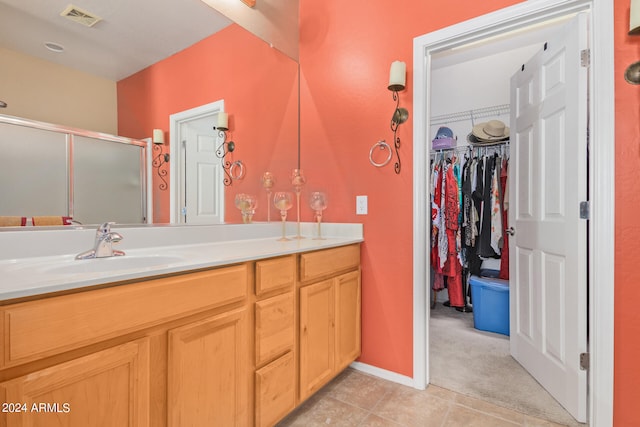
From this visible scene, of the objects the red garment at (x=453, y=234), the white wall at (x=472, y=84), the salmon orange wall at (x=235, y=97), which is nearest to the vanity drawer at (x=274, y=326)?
the salmon orange wall at (x=235, y=97)

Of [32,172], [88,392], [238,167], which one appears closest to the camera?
[88,392]

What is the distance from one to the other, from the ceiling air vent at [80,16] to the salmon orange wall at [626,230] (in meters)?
2.24

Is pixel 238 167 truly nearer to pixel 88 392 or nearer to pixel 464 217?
pixel 88 392

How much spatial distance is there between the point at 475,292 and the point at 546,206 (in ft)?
3.83

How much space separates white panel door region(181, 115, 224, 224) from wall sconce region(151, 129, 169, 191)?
0.40 feet

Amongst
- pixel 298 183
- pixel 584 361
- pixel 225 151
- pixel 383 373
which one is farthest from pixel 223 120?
pixel 584 361

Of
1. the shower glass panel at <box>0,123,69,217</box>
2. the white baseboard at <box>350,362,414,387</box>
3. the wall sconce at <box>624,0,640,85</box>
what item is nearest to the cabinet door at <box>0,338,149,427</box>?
the shower glass panel at <box>0,123,69,217</box>

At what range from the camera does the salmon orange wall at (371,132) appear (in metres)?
1.83

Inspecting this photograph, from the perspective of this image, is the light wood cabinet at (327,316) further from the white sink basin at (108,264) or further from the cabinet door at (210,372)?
the white sink basin at (108,264)

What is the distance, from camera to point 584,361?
4.84 feet

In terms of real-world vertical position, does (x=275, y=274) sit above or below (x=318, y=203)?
below

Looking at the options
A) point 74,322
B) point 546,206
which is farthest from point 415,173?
point 74,322

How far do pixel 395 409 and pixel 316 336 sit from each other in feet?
1.83

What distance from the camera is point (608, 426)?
133 cm
